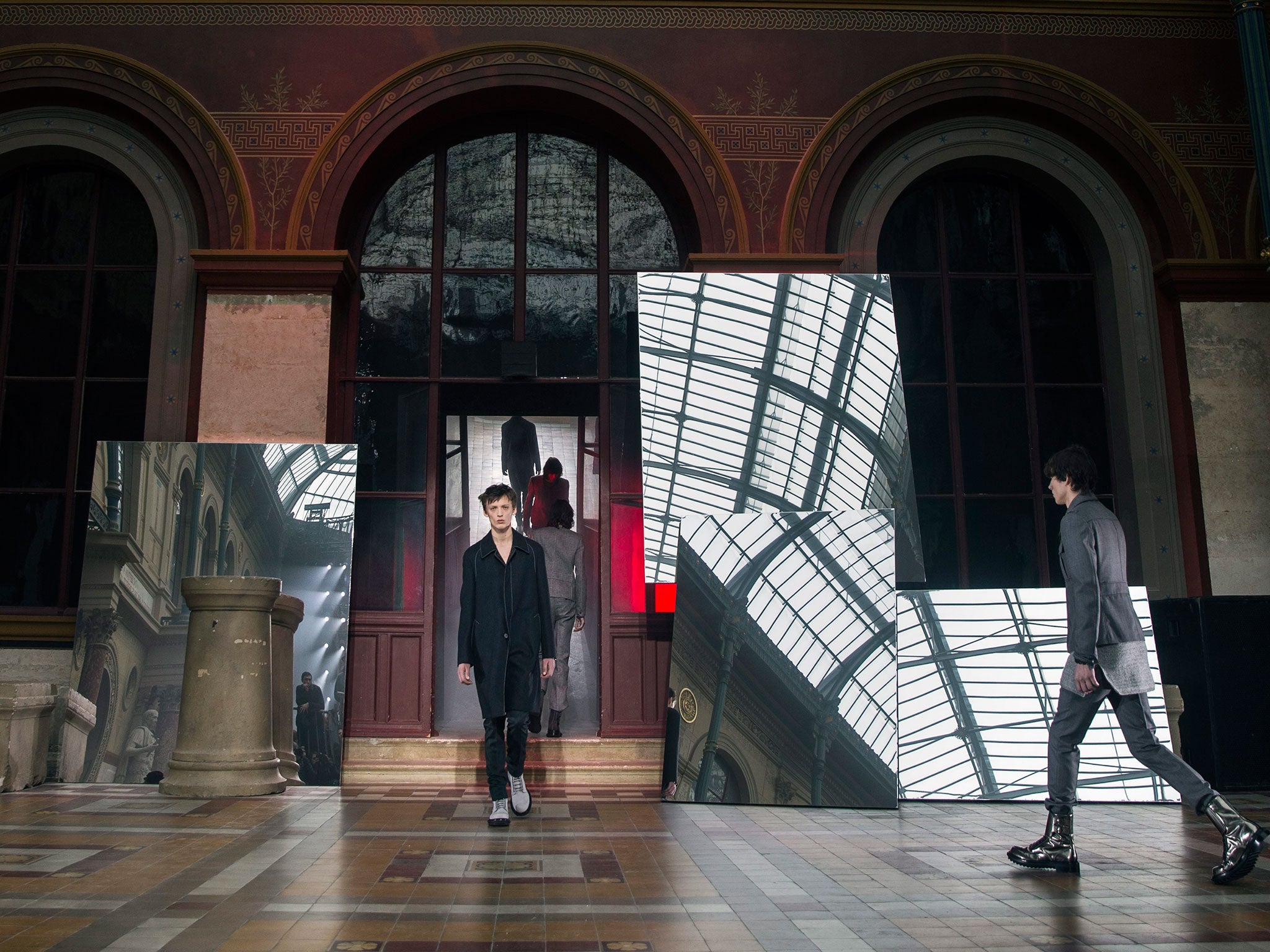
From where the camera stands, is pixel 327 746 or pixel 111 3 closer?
pixel 327 746

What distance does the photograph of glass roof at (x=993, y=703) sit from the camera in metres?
6.50

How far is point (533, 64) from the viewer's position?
8.53m

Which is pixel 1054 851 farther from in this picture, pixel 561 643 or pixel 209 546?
pixel 209 546

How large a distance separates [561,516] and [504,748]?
2.75 meters

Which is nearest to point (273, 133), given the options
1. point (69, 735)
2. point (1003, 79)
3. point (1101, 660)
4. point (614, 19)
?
point (614, 19)

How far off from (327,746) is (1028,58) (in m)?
7.32

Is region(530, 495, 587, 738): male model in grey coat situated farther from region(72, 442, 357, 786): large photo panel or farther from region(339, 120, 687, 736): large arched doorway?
region(72, 442, 357, 786): large photo panel

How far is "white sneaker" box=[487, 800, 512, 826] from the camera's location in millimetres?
5398

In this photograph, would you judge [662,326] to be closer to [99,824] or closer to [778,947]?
[99,824]

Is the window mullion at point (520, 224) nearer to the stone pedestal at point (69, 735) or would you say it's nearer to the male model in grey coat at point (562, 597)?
the male model in grey coat at point (562, 597)

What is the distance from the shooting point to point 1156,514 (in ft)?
26.9

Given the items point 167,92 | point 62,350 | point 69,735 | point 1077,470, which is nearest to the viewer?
point 1077,470

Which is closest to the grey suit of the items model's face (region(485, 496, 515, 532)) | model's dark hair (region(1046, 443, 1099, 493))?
model's dark hair (region(1046, 443, 1099, 493))

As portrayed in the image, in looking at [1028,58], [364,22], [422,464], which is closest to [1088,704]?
[422,464]
